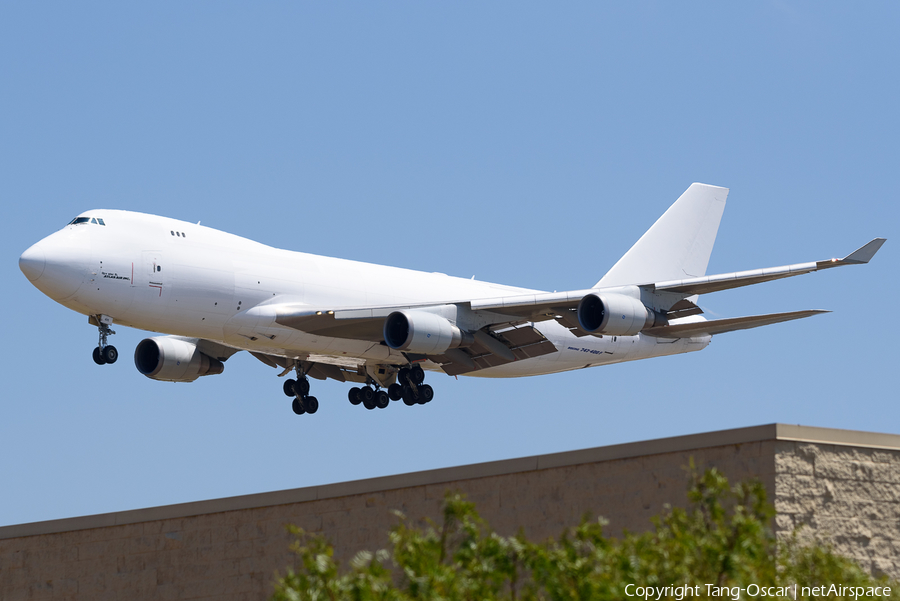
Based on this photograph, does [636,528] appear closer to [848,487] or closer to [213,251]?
[848,487]

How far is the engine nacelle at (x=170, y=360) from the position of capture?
31606 mm

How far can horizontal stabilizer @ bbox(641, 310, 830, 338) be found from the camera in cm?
2860

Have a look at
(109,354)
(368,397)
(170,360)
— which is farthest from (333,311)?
(170,360)

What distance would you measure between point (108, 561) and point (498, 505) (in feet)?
27.4

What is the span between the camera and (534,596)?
9180 mm

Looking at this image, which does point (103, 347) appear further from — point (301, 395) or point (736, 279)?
point (736, 279)

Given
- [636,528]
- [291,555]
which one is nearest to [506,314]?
[291,555]

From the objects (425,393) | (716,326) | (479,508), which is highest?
(716,326)

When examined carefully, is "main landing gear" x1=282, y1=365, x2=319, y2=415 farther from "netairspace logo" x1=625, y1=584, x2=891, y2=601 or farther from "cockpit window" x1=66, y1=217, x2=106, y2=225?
"netairspace logo" x1=625, y1=584, x2=891, y2=601

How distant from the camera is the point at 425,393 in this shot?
A: 31219mm

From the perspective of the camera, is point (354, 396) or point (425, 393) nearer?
point (425, 393)

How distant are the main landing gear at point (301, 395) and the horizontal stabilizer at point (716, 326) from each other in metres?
10.4

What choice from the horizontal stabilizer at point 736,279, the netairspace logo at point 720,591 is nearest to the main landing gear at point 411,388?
the horizontal stabilizer at point 736,279

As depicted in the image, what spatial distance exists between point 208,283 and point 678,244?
1748 centimetres
